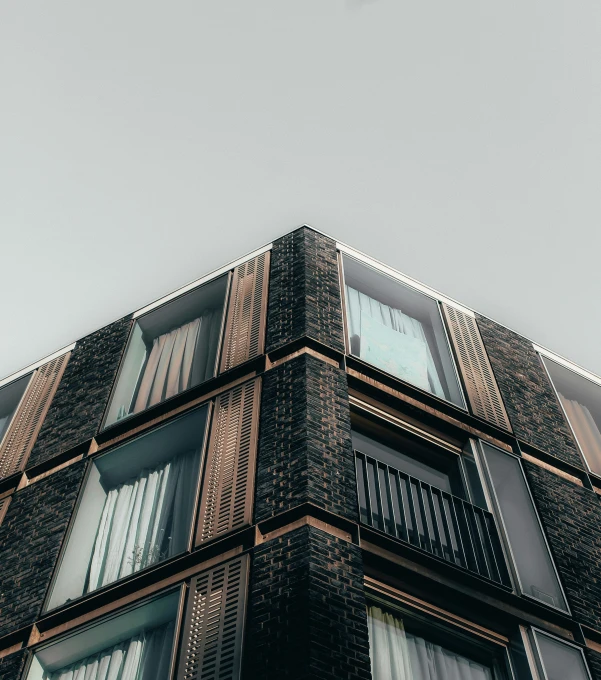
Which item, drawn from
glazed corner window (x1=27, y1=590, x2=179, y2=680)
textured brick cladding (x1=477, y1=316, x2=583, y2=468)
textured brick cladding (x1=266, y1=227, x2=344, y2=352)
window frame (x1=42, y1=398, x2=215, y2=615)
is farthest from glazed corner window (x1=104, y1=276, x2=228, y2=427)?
textured brick cladding (x1=477, y1=316, x2=583, y2=468)

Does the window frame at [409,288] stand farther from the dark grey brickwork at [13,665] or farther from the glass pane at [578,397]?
the dark grey brickwork at [13,665]

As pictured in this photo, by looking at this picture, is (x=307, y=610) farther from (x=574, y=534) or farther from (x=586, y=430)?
(x=586, y=430)

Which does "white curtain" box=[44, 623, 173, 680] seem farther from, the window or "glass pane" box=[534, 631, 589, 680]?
"glass pane" box=[534, 631, 589, 680]

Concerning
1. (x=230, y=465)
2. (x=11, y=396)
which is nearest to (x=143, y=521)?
(x=230, y=465)

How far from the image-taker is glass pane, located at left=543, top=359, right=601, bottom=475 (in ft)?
59.4

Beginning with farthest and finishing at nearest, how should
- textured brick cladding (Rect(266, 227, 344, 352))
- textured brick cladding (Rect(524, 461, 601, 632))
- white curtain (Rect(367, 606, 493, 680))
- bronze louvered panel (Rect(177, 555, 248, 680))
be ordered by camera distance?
1. textured brick cladding (Rect(266, 227, 344, 352))
2. textured brick cladding (Rect(524, 461, 601, 632))
3. white curtain (Rect(367, 606, 493, 680))
4. bronze louvered panel (Rect(177, 555, 248, 680))

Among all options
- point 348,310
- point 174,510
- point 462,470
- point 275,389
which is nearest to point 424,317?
point 348,310

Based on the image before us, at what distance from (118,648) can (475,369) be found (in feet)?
25.3

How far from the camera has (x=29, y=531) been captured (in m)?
13.7

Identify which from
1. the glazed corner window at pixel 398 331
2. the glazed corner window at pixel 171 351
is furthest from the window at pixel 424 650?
the glazed corner window at pixel 171 351

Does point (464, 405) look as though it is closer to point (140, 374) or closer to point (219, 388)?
point (219, 388)

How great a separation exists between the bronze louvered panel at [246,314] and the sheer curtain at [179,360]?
0.54m

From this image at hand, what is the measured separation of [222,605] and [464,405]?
6250mm

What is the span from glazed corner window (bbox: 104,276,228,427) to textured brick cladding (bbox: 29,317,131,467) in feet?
0.72
